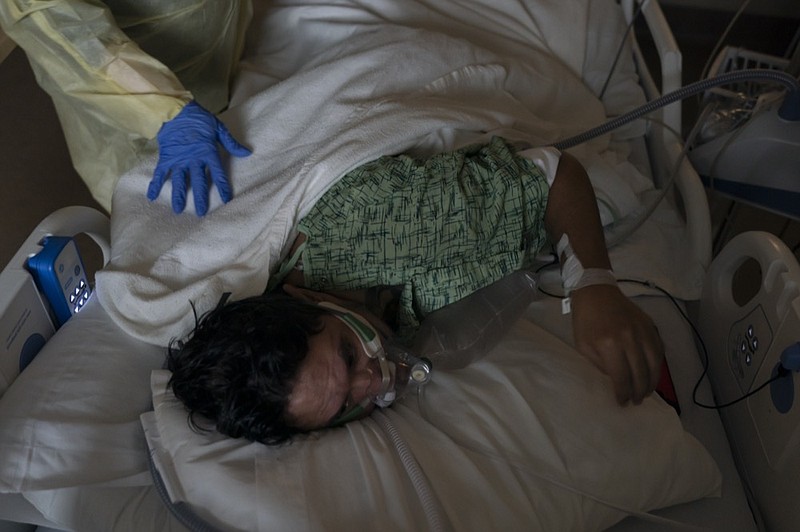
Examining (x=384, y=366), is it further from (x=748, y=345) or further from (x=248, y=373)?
(x=748, y=345)

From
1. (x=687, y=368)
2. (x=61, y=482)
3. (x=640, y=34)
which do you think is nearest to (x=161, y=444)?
(x=61, y=482)

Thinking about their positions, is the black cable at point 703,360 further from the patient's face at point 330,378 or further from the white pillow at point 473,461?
the patient's face at point 330,378

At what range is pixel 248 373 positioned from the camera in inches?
45.8

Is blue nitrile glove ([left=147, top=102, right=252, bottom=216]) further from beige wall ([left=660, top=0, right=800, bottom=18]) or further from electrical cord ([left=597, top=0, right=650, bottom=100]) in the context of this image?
beige wall ([left=660, top=0, right=800, bottom=18])

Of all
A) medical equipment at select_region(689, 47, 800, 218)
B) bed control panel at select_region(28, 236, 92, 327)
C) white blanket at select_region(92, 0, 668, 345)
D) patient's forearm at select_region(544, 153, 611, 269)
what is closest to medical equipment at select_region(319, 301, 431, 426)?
white blanket at select_region(92, 0, 668, 345)

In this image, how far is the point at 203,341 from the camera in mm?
1218

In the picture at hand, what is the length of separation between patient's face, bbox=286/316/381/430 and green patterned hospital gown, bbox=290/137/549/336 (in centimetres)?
16

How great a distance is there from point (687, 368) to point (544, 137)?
585 millimetres

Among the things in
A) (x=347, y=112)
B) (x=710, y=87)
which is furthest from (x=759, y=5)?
(x=347, y=112)

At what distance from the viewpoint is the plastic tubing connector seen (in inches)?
53.5

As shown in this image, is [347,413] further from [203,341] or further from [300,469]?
[203,341]

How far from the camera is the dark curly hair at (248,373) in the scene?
115 cm

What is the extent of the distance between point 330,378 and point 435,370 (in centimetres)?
25

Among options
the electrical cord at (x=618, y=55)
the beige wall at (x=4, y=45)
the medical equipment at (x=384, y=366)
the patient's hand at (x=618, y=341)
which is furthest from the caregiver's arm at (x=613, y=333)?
the beige wall at (x=4, y=45)
